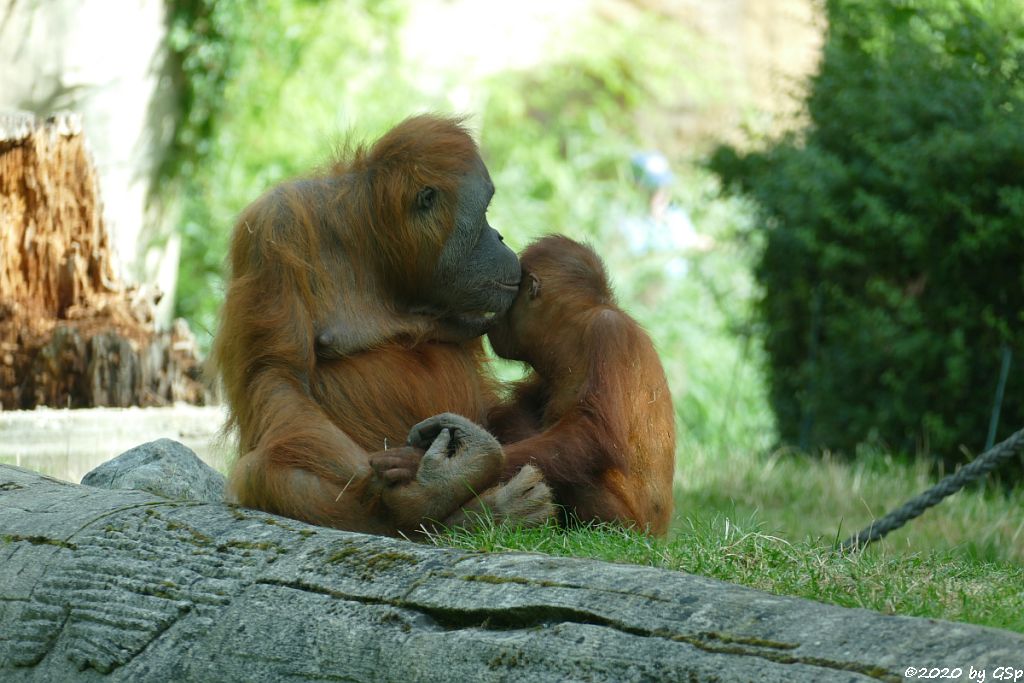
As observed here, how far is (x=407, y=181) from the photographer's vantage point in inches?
128

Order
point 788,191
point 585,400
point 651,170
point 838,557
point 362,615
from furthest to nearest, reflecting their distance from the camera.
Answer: point 651,170 < point 788,191 < point 585,400 < point 838,557 < point 362,615

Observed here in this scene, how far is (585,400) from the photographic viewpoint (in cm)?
314

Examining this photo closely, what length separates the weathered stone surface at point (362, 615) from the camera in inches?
73.9

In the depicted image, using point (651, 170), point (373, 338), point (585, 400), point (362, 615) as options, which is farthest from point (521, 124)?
point (362, 615)

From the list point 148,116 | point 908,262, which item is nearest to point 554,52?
point 148,116

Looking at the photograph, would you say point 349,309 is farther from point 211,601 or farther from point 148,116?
point 148,116

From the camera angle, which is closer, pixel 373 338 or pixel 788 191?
pixel 373 338

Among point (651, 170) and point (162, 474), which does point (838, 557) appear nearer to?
point (162, 474)

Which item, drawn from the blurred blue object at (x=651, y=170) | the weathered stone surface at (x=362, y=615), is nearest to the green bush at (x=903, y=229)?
the weathered stone surface at (x=362, y=615)

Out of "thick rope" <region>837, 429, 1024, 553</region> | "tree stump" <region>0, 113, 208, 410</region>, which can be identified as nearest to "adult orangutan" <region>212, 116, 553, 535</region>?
"thick rope" <region>837, 429, 1024, 553</region>

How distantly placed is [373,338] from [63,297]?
258cm

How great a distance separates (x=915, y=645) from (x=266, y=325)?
6.00ft

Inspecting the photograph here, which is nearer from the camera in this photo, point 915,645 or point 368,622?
point 915,645

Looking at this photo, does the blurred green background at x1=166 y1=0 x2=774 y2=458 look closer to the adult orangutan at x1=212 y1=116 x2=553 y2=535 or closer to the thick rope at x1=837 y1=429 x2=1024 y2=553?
the thick rope at x1=837 y1=429 x2=1024 y2=553
